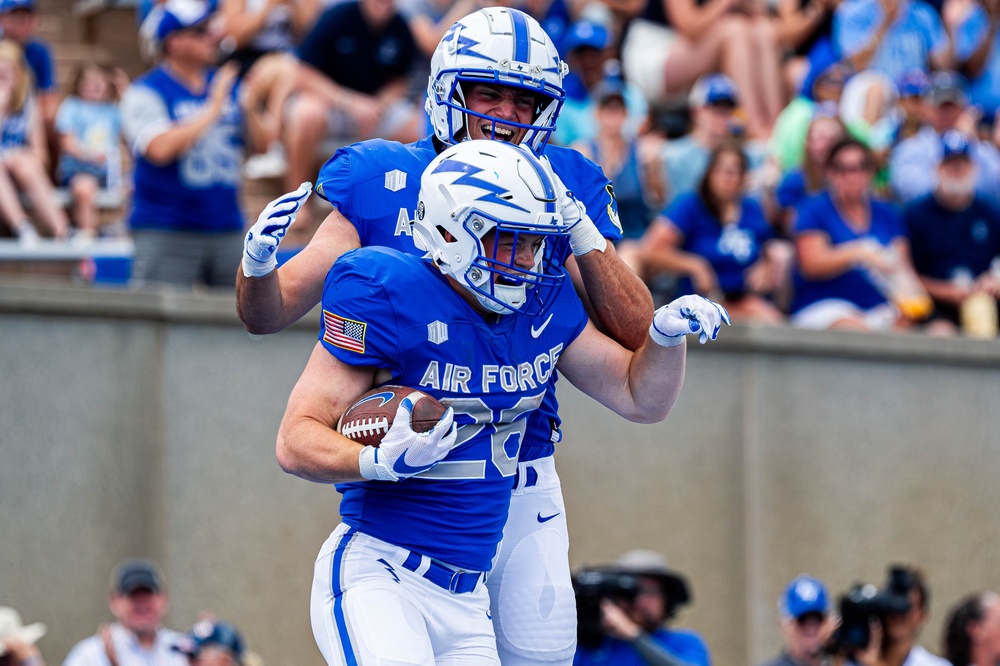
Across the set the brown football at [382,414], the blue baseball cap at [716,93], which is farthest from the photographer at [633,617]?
the blue baseball cap at [716,93]

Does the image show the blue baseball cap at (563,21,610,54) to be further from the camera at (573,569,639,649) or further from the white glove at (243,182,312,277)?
the white glove at (243,182,312,277)

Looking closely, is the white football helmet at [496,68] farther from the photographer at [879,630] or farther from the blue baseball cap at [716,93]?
the blue baseball cap at [716,93]

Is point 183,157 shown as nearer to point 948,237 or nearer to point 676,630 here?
point 676,630

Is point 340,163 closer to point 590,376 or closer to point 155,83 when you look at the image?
point 590,376

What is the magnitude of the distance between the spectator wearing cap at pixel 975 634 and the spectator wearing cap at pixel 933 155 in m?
2.72

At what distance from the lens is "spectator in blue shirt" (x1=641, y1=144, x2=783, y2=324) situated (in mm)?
8406

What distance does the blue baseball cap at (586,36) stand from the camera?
368 inches

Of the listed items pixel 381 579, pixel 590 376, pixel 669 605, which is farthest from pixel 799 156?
pixel 381 579

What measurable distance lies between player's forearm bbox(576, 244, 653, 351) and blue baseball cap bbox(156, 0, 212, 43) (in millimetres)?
4213

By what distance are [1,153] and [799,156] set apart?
4354mm

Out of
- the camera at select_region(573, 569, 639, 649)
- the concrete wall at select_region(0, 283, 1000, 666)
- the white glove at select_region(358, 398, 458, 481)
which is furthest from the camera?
the concrete wall at select_region(0, 283, 1000, 666)

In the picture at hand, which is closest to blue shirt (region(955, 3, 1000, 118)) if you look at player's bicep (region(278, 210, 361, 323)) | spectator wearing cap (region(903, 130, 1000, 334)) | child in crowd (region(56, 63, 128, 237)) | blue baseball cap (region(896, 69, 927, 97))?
blue baseball cap (region(896, 69, 927, 97))

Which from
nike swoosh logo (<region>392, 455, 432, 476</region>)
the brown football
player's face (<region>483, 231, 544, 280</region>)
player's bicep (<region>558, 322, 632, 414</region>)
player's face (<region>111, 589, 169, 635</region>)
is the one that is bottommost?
player's face (<region>111, 589, 169, 635</region>)

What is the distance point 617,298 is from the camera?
4.29m
